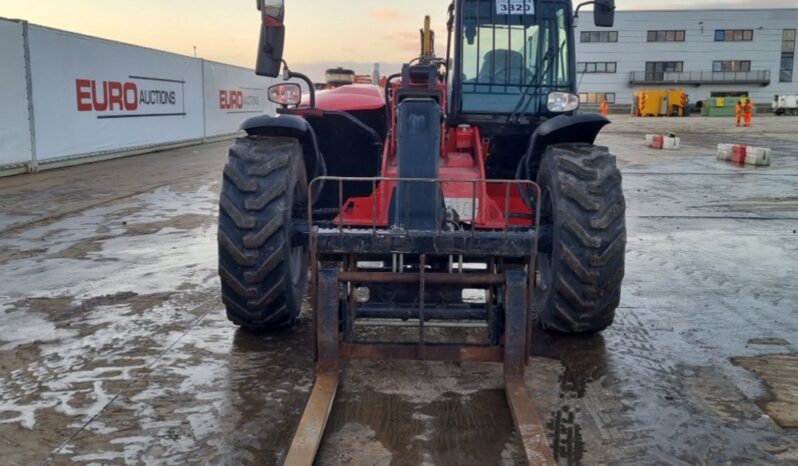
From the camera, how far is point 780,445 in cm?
390

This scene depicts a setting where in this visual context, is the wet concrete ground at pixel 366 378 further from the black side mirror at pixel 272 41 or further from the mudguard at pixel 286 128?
the black side mirror at pixel 272 41

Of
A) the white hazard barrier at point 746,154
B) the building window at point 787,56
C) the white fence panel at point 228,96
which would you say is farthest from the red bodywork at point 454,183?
the building window at point 787,56

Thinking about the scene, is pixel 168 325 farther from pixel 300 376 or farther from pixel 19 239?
pixel 19 239

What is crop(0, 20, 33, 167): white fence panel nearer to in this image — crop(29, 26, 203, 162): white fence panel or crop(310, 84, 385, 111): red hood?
crop(29, 26, 203, 162): white fence panel

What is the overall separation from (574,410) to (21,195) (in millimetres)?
12238

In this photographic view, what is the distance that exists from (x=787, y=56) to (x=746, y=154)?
57241 mm

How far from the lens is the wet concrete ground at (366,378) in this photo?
12.6 feet

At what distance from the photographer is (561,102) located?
5.64 m

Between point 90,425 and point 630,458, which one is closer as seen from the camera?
point 630,458

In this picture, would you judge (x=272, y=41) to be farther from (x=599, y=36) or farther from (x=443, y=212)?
(x=599, y=36)

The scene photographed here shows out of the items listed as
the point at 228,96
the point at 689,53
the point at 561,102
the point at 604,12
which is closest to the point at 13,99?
the point at 561,102

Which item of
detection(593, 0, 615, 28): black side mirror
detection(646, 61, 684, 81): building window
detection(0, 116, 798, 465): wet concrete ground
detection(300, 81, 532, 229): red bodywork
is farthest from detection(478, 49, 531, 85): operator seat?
detection(646, 61, 684, 81): building window

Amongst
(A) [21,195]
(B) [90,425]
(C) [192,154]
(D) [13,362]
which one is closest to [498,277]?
(B) [90,425]

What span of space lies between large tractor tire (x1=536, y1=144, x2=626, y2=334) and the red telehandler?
11 millimetres
